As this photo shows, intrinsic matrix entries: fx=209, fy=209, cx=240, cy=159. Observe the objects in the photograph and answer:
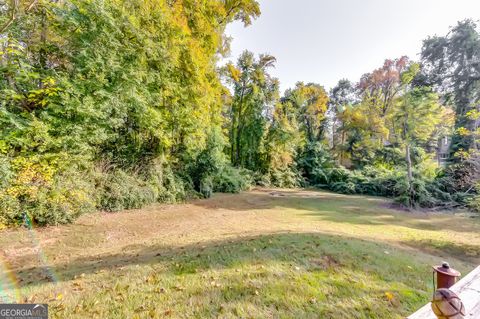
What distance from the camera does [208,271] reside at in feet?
9.84

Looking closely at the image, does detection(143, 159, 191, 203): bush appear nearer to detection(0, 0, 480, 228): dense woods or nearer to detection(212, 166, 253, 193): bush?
detection(0, 0, 480, 228): dense woods

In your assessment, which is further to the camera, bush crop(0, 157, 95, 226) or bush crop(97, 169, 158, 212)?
bush crop(97, 169, 158, 212)

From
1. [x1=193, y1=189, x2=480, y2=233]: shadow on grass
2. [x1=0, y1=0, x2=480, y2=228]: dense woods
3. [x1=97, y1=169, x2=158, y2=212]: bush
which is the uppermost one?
[x1=0, y1=0, x2=480, y2=228]: dense woods

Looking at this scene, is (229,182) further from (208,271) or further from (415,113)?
(415,113)

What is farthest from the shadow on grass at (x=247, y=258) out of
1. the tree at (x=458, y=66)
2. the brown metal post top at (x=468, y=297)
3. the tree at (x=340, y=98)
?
the tree at (x=340, y=98)

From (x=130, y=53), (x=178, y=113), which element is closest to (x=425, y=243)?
(x=178, y=113)

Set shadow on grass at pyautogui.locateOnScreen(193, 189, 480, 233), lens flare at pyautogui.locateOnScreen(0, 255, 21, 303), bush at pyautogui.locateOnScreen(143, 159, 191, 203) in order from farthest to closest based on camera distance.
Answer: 1. bush at pyautogui.locateOnScreen(143, 159, 191, 203)
2. shadow on grass at pyautogui.locateOnScreen(193, 189, 480, 233)
3. lens flare at pyautogui.locateOnScreen(0, 255, 21, 303)

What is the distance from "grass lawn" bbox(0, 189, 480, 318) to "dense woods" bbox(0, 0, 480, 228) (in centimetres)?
159

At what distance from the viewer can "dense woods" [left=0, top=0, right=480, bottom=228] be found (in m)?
5.29

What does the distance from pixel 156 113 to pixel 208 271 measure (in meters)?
6.56

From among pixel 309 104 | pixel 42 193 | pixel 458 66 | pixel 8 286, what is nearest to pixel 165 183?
pixel 42 193

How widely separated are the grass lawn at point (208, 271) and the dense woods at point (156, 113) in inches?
62.7

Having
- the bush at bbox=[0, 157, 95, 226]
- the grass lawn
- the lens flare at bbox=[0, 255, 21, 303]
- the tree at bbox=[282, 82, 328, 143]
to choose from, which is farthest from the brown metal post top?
the tree at bbox=[282, 82, 328, 143]

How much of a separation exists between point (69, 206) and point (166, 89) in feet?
17.8
